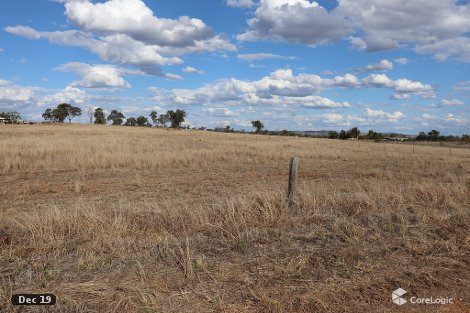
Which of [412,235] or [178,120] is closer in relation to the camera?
[412,235]

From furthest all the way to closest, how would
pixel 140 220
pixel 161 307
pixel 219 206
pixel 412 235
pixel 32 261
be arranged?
1. pixel 219 206
2. pixel 140 220
3. pixel 412 235
4. pixel 32 261
5. pixel 161 307

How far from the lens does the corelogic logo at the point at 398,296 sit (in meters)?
4.65

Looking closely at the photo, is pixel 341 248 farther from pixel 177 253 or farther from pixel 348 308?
pixel 177 253

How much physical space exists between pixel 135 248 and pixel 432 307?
4.13m

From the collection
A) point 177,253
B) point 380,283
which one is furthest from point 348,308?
point 177,253

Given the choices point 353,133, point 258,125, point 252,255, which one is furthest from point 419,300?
point 258,125

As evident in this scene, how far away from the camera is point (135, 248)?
5953 mm

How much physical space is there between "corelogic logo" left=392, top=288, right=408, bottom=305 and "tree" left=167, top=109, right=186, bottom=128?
122 metres

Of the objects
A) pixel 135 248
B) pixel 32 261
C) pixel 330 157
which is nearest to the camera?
pixel 32 261

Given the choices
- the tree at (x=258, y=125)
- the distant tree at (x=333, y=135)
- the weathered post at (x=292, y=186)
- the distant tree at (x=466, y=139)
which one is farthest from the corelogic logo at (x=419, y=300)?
the tree at (x=258, y=125)
